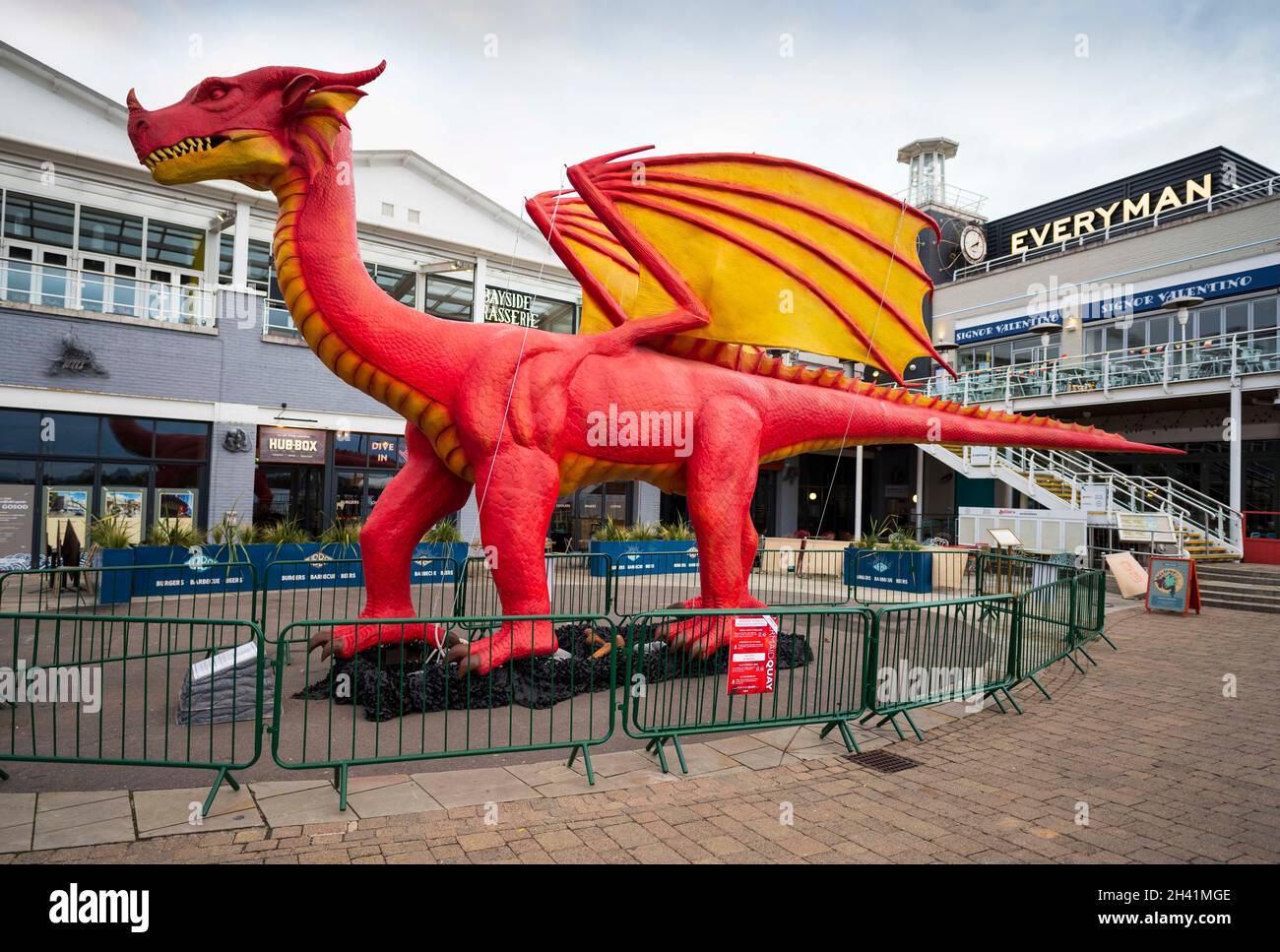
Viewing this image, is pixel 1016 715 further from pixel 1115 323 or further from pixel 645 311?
pixel 1115 323

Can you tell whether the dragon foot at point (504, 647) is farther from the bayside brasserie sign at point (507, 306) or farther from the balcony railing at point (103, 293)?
the bayside brasserie sign at point (507, 306)

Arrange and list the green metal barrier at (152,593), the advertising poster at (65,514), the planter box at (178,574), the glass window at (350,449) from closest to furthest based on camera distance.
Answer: the green metal barrier at (152,593)
the planter box at (178,574)
the advertising poster at (65,514)
the glass window at (350,449)

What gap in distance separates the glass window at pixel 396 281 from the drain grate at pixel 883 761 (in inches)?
582

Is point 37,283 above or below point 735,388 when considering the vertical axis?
above

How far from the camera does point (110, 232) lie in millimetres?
13812

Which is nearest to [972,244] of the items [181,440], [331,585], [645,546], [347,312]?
[645,546]

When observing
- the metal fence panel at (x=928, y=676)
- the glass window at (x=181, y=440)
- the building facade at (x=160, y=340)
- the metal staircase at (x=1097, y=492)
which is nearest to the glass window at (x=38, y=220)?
the building facade at (x=160, y=340)

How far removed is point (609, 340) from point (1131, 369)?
1594cm

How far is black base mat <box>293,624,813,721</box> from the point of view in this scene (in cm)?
506

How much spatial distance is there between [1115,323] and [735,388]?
18778mm

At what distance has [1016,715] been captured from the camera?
565 cm

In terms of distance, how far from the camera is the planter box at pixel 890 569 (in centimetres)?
1233

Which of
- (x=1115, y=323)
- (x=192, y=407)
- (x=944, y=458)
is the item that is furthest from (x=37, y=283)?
(x=1115, y=323)

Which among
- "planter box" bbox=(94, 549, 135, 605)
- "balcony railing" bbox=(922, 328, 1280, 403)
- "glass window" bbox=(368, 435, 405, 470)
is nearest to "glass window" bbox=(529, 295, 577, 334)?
"glass window" bbox=(368, 435, 405, 470)
